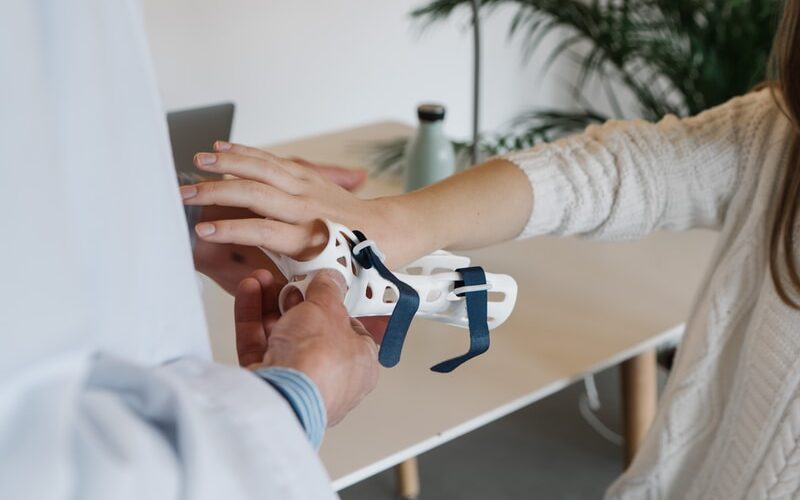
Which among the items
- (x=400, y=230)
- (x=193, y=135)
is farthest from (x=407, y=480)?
(x=400, y=230)

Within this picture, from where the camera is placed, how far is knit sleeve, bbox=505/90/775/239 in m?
0.95

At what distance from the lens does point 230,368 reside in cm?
47

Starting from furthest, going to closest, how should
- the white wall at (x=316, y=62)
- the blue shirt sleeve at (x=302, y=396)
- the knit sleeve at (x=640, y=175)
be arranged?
1. the white wall at (x=316, y=62)
2. the knit sleeve at (x=640, y=175)
3. the blue shirt sleeve at (x=302, y=396)

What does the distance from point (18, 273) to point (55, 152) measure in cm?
5

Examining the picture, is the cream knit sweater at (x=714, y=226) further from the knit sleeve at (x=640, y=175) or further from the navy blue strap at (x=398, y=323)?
the navy blue strap at (x=398, y=323)

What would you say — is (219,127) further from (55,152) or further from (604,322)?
(55,152)

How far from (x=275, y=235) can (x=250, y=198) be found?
47mm

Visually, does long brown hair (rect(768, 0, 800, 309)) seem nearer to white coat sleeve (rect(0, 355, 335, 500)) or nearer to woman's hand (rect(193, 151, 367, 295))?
woman's hand (rect(193, 151, 367, 295))

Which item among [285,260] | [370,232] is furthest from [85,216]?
[370,232]

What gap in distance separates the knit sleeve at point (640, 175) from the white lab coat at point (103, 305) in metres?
0.55

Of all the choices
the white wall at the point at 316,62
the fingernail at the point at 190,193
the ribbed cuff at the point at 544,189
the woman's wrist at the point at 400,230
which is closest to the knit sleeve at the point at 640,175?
the ribbed cuff at the point at 544,189

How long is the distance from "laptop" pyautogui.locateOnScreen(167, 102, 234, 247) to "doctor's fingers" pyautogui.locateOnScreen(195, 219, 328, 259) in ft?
0.65

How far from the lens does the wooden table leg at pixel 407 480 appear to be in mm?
1782

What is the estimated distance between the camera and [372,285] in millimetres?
705
